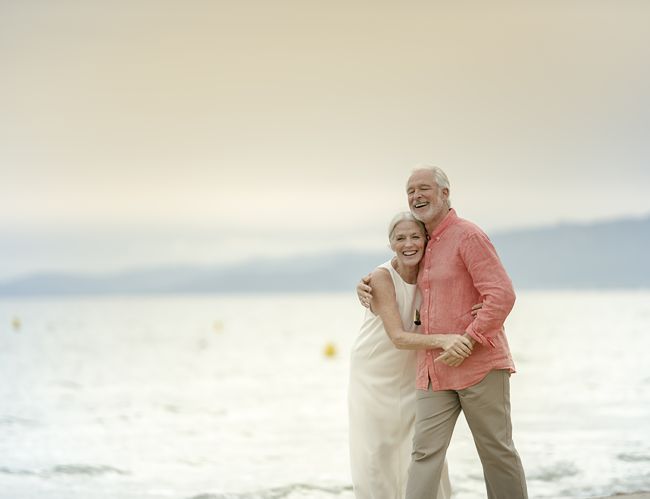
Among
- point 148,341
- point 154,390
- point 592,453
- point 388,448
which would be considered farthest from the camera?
point 148,341

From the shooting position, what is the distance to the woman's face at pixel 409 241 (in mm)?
4445

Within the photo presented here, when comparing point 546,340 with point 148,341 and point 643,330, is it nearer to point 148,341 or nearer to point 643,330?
point 643,330

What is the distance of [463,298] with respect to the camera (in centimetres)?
427

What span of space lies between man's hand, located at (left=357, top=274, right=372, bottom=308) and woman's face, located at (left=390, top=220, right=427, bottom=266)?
22cm

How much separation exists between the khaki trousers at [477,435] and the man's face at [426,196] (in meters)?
0.77

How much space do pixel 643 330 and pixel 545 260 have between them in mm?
152293

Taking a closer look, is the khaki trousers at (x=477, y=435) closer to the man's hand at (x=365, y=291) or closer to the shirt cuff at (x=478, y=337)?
the shirt cuff at (x=478, y=337)

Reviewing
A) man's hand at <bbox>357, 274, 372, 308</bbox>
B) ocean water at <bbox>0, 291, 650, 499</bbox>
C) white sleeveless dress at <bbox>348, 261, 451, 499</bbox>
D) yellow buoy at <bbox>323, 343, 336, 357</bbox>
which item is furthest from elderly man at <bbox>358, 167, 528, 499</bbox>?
yellow buoy at <bbox>323, 343, 336, 357</bbox>

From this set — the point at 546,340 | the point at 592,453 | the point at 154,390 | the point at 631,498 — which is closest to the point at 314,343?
the point at 546,340

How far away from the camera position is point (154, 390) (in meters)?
18.4

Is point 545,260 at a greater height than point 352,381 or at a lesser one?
greater

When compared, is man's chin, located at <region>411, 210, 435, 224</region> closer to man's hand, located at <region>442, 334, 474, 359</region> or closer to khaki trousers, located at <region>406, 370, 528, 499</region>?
man's hand, located at <region>442, 334, 474, 359</region>

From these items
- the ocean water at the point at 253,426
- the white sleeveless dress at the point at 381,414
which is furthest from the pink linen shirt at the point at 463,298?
the ocean water at the point at 253,426

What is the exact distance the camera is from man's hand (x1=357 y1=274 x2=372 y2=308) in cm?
457
